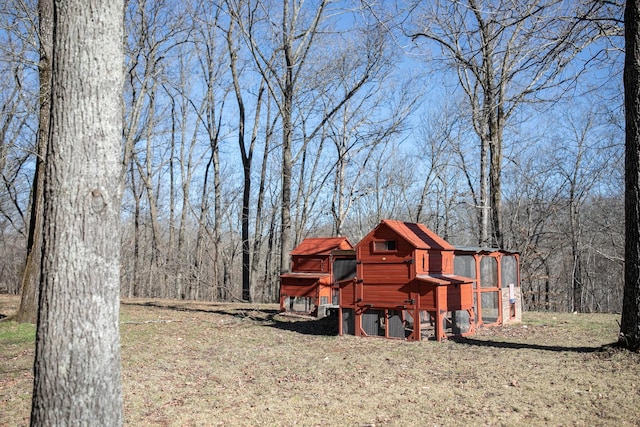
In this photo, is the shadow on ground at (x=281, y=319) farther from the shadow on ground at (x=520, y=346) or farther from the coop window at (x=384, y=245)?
the shadow on ground at (x=520, y=346)

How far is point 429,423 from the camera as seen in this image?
18.4ft

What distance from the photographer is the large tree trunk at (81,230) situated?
150 inches

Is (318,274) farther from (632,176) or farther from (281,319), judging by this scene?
(632,176)

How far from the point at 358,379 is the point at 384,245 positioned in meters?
Result: 4.90

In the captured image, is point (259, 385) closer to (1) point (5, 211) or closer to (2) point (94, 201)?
(2) point (94, 201)

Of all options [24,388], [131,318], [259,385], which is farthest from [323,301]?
[24,388]

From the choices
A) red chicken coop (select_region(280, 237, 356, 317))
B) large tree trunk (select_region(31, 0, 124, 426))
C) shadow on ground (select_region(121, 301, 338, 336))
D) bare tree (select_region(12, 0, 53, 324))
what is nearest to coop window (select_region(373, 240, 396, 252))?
red chicken coop (select_region(280, 237, 356, 317))

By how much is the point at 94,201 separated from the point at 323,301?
13.1 metres

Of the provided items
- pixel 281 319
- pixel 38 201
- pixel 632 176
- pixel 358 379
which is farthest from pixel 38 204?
pixel 632 176

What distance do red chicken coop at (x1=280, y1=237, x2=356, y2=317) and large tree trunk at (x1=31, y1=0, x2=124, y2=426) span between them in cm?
1001

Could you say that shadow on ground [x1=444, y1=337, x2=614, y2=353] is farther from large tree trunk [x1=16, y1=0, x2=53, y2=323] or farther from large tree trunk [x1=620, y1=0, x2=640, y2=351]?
large tree trunk [x1=16, y1=0, x2=53, y2=323]

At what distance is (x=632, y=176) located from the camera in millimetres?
8266

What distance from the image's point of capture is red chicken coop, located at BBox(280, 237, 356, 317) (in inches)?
608

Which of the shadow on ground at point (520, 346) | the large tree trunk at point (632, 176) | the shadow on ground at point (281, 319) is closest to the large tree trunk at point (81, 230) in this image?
the large tree trunk at point (632, 176)
